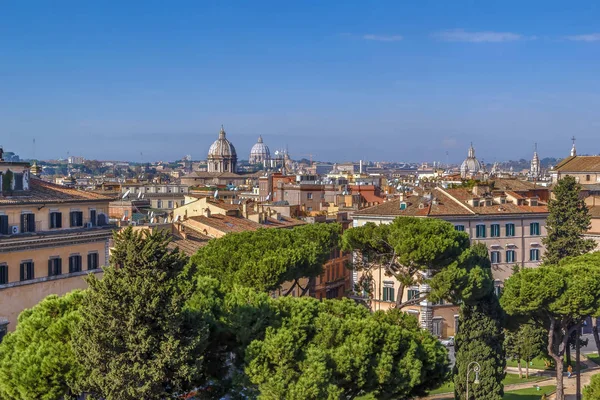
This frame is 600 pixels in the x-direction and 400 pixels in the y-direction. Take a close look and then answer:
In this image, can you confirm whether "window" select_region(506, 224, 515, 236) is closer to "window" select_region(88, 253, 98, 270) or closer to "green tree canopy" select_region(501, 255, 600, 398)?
"green tree canopy" select_region(501, 255, 600, 398)

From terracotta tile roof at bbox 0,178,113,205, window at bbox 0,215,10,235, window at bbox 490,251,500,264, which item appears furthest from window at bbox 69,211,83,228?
window at bbox 490,251,500,264

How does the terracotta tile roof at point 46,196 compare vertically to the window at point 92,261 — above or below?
above

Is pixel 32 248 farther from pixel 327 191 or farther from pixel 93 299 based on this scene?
pixel 327 191

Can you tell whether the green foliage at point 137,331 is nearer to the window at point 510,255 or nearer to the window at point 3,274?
the window at point 3,274

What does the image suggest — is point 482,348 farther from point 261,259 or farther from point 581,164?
point 581,164

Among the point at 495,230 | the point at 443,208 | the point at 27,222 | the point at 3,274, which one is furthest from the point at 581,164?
the point at 3,274

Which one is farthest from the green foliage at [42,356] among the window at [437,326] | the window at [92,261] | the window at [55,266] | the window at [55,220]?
the window at [437,326]
